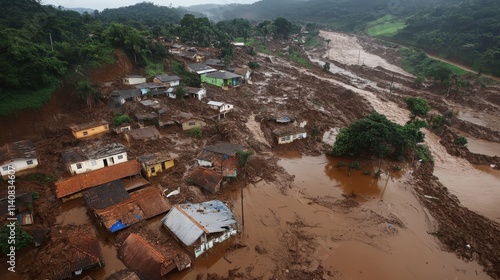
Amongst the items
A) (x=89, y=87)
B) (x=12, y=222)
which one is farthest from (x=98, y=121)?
(x=12, y=222)

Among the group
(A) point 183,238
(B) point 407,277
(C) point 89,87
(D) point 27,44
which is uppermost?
(D) point 27,44

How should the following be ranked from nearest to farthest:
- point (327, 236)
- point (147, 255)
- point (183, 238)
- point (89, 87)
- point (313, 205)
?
point (147, 255) < point (183, 238) < point (327, 236) < point (313, 205) < point (89, 87)

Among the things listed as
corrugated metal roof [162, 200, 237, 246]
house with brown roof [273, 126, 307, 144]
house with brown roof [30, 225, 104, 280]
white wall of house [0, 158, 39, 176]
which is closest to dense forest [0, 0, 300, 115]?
white wall of house [0, 158, 39, 176]

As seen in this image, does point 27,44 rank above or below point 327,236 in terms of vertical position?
above

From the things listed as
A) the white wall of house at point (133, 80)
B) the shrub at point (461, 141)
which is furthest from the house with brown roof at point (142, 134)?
the shrub at point (461, 141)

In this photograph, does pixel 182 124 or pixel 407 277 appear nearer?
pixel 407 277

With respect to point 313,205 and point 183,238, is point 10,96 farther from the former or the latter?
point 313,205

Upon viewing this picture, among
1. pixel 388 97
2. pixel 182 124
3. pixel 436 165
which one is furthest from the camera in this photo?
pixel 388 97
